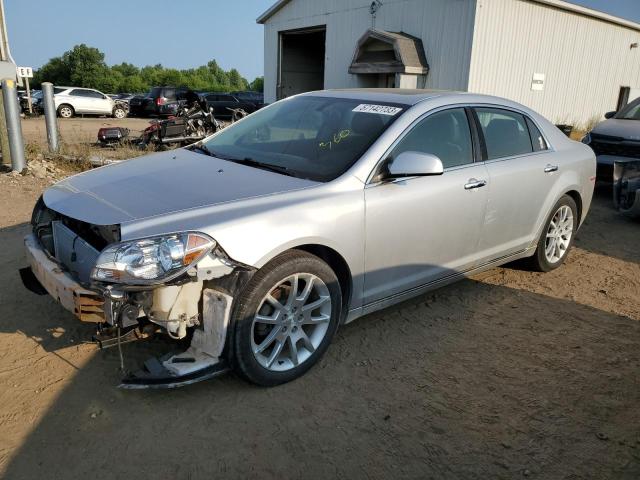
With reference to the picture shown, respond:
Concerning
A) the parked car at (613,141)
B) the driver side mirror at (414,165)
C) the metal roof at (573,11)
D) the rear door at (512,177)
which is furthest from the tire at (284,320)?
the metal roof at (573,11)

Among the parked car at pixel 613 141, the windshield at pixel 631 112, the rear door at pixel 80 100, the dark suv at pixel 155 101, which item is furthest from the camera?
the dark suv at pixel 155 101

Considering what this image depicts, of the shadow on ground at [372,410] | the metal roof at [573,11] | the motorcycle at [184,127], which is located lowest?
the shadow on ground at [372,410]

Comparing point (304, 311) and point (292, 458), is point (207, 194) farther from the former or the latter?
point (292, 458)

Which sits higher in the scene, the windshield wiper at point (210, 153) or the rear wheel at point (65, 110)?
the windshield wiper at point (210, 153)

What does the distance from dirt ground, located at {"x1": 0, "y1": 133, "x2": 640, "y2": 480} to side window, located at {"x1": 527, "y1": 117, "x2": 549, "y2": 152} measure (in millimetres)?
1464

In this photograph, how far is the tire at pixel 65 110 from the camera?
24906 millimetres

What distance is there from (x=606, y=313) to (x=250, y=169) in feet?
10.1

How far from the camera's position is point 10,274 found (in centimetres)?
446

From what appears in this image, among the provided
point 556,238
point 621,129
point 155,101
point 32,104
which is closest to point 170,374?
point 556,238

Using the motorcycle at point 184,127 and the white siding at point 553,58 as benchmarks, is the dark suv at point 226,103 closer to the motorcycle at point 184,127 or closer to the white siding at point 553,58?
the white siding at point 553,58

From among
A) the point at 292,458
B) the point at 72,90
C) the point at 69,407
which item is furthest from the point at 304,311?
the point at 72,90

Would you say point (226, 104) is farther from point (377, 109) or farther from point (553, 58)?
point (377, 109)

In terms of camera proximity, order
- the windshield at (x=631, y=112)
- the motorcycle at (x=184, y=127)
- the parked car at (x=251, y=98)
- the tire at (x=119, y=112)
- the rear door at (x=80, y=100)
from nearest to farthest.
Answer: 1. the windshield at (x=631, y=112)
2. the motorcycle at (x=184, y=127)
3. the rear door at (x=80, y=100)
4. the tire at (x=119, y=112)
5. the parked car at (x=251, y=98)

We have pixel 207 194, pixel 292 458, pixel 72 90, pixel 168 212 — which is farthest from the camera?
pixel 72 90
